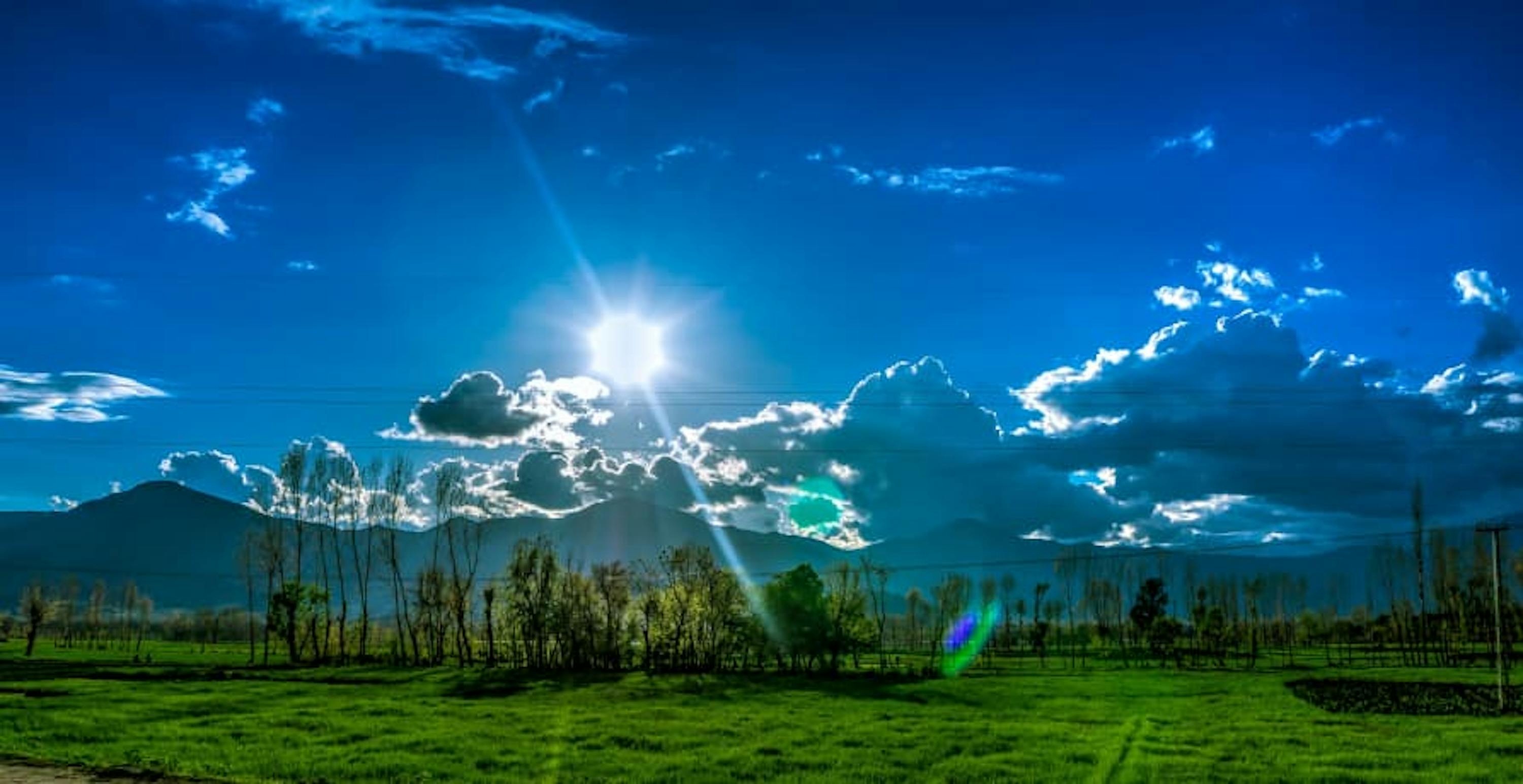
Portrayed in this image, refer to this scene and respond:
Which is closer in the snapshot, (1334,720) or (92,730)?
(92,730)

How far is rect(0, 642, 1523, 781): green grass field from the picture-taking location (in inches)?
1404

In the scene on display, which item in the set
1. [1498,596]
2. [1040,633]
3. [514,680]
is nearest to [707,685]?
[514,680]

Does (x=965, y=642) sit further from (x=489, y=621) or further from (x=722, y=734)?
(x=722, y=734)

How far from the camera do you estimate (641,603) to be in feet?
374

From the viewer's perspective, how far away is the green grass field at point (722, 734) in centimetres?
3566

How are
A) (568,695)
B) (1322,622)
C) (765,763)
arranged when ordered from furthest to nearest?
(1322,622) → (568,695) → (765,763)

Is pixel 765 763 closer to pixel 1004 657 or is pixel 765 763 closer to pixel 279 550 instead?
pixel 279 550

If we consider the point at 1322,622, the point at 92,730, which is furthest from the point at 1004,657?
the point at 92,730

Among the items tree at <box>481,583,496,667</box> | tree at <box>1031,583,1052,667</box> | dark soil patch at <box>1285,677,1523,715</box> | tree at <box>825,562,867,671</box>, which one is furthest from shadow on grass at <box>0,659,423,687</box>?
tree at <box>1031,583,1052,667</box>

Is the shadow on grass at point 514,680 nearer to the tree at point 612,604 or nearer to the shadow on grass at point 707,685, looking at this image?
the shadow on grass at point 707,685

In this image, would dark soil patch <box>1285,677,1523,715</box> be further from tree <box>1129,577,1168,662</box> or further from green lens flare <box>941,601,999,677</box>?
tree <box>1129,577,1168,662</box>

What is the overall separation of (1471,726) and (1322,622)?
165675 mm

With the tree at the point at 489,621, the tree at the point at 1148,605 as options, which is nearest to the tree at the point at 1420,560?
the tree at the point at 1148,605

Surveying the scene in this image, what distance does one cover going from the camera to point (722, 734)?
4641cm
